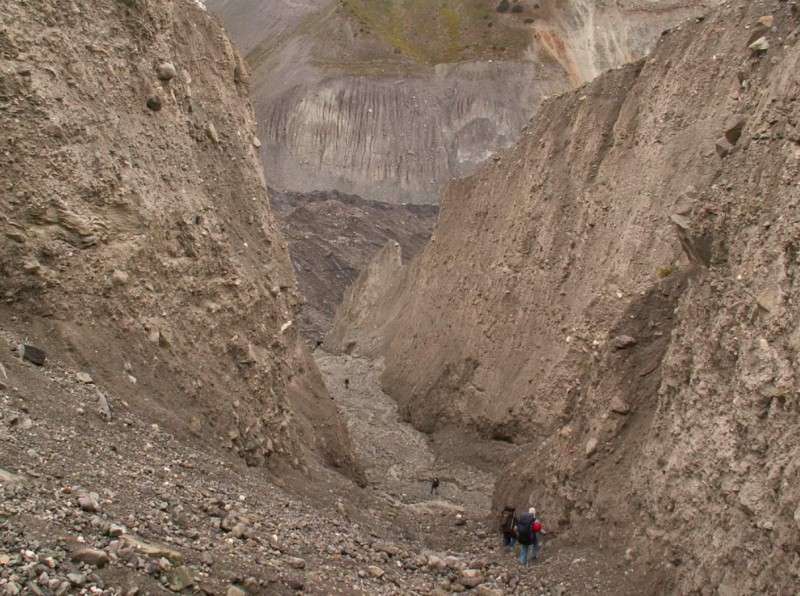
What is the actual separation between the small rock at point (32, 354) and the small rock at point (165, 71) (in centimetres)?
589

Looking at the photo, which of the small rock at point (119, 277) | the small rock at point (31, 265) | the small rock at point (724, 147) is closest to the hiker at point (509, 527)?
the small rock at point (724, 147)

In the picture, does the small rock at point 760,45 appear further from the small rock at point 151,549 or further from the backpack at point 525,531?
the small rock at point 151,549

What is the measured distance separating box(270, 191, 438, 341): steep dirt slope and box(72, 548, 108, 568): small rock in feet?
150

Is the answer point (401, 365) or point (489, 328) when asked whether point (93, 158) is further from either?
point (401, 365)

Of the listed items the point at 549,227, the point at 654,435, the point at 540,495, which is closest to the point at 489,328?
the point at 549,227

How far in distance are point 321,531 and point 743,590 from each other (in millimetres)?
5293

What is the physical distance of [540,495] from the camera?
42.8ft

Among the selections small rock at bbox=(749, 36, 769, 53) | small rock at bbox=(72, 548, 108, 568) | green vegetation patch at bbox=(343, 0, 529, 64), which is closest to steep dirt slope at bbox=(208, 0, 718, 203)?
green vegetation patch at bbox=(343, 0, 529, 64)

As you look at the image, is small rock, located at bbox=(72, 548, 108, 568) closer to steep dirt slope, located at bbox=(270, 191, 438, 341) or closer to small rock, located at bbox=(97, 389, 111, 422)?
small rock, located at bbox=(97, 389, 111, 422)

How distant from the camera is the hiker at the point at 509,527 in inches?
502

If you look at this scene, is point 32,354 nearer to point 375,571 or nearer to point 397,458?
point 375,571

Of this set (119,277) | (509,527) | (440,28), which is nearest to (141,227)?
(119,277)

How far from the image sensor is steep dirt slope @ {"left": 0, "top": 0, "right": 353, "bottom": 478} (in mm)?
10672

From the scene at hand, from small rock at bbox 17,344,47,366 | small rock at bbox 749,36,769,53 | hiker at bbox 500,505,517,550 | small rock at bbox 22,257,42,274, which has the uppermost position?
small rock at bbox 749,36,769,53
